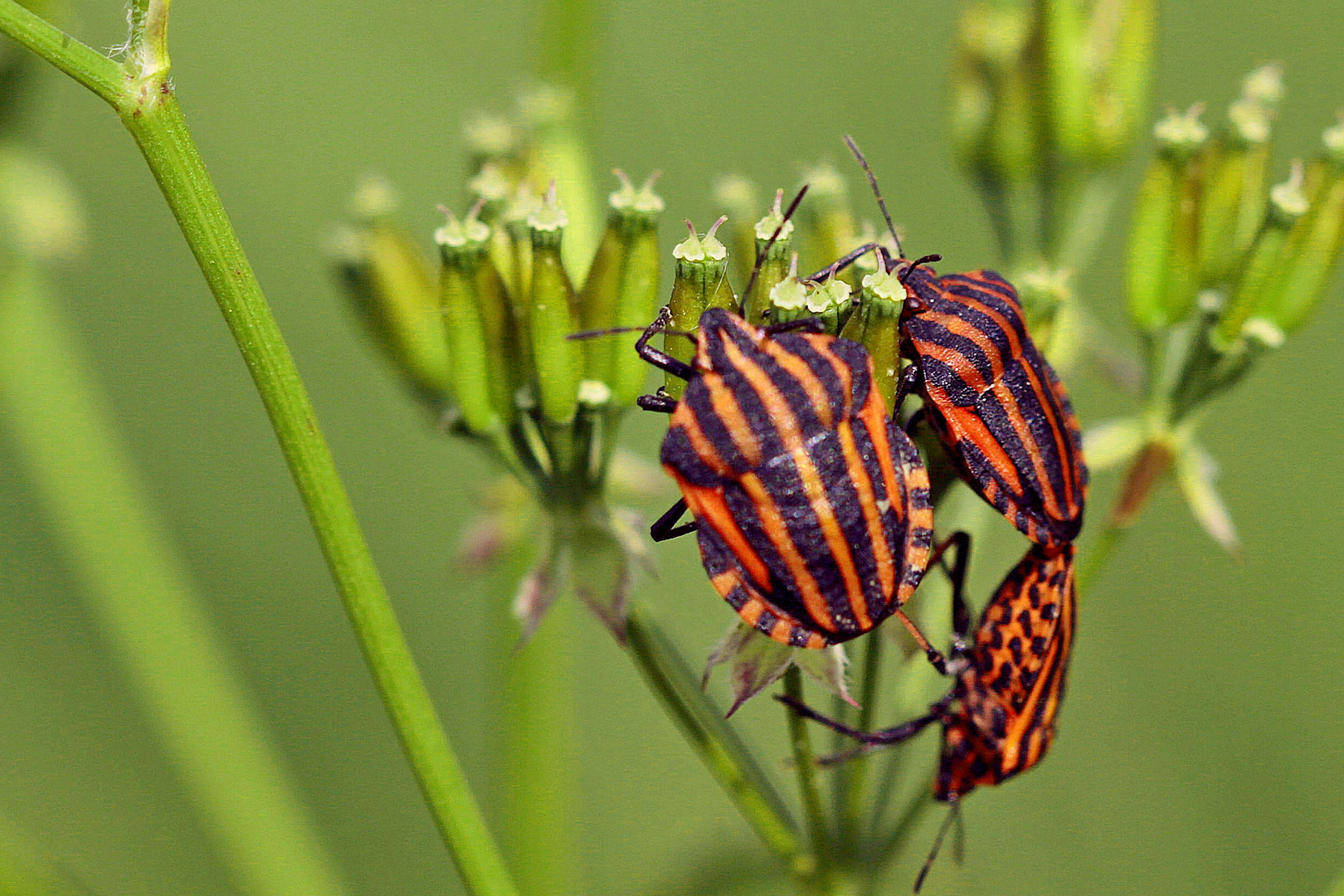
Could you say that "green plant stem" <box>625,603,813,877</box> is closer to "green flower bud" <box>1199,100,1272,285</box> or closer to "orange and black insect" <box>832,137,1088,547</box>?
"orange and black insect" <box>832,137,1088,547</box>

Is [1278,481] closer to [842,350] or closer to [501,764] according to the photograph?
[501,764]

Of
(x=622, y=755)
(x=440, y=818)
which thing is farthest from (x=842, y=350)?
(x=622, y=755)

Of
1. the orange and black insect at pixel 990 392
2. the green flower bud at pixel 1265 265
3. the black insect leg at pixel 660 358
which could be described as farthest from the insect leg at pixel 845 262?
the green flower bud at pixel 1265 265

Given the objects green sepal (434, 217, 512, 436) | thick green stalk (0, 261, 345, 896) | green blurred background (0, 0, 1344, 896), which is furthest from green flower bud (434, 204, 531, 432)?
green blurred background (0, 0, 1344, 896)

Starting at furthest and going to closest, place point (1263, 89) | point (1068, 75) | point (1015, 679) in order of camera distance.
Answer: point (1068, 75) → point (1263, 89) → point (1015, 679)

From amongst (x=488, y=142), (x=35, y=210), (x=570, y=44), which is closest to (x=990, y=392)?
(x=488, y=142)

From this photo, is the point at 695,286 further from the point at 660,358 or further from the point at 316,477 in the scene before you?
the point at 316,477

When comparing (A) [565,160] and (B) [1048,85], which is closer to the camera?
(A) [565,160]
